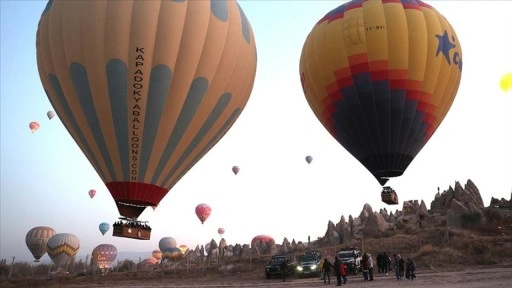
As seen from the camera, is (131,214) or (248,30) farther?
(248,30)

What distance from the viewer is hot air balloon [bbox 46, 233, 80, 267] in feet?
208

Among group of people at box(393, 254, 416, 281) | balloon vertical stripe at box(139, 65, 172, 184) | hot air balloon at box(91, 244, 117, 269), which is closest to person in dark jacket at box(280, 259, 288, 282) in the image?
group of people at box(393, 254, 416, 281)

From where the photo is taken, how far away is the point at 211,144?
66.0 feet

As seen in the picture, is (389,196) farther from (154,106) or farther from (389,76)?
(154,106)

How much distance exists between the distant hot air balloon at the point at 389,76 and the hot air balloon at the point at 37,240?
201ft

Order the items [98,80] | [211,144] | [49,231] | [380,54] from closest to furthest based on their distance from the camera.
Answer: [98,80]
[211,144]
[380,54]
[49,231]

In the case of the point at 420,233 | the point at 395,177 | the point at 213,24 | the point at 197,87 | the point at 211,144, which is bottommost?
the point at 420,233

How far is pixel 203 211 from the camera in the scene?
68.7 metres

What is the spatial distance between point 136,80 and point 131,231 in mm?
6293

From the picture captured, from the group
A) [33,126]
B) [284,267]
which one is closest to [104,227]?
[33,126]

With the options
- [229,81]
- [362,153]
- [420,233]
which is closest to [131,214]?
[229,81]

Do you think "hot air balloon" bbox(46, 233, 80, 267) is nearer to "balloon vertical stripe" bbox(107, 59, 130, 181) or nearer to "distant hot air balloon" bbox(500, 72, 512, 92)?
"balloon vertical stripe" bbox(107, 59, 130, 181)

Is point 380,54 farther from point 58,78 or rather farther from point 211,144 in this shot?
point 58,78

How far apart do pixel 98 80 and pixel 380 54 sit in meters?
15.1
